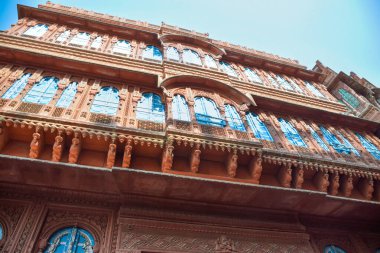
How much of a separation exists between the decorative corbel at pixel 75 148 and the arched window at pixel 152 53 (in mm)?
4910

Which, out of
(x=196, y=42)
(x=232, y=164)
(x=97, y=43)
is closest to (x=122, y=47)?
(x=97, y=43)

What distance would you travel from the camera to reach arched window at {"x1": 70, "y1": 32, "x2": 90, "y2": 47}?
9.58 m

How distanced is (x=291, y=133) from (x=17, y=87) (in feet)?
24.0

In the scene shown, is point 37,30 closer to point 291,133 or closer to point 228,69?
point 228,69

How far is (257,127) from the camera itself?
834 cm

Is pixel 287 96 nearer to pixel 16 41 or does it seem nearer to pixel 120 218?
pixel 120 218

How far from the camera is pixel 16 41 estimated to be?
8273 millimetres

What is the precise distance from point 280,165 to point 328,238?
1.95m

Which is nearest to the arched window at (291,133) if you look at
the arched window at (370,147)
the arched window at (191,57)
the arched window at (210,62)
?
the arched window at (370,147)

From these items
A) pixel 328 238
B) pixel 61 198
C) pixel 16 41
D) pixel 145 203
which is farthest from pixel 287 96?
pixel 16 41

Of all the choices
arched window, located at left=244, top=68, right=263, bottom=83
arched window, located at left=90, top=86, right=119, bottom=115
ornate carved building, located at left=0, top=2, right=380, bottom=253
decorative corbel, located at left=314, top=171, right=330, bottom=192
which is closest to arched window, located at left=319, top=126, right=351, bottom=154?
ornate carved building, located at left=0, top=2, right=380, bottom=253

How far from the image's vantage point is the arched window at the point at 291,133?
27.0 ft

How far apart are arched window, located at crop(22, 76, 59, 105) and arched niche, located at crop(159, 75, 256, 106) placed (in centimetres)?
299

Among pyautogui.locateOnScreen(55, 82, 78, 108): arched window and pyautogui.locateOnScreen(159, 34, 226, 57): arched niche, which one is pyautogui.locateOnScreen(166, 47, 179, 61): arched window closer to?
pyautogui.locateOnScreen(159, 34, 226, 57): arched niche
